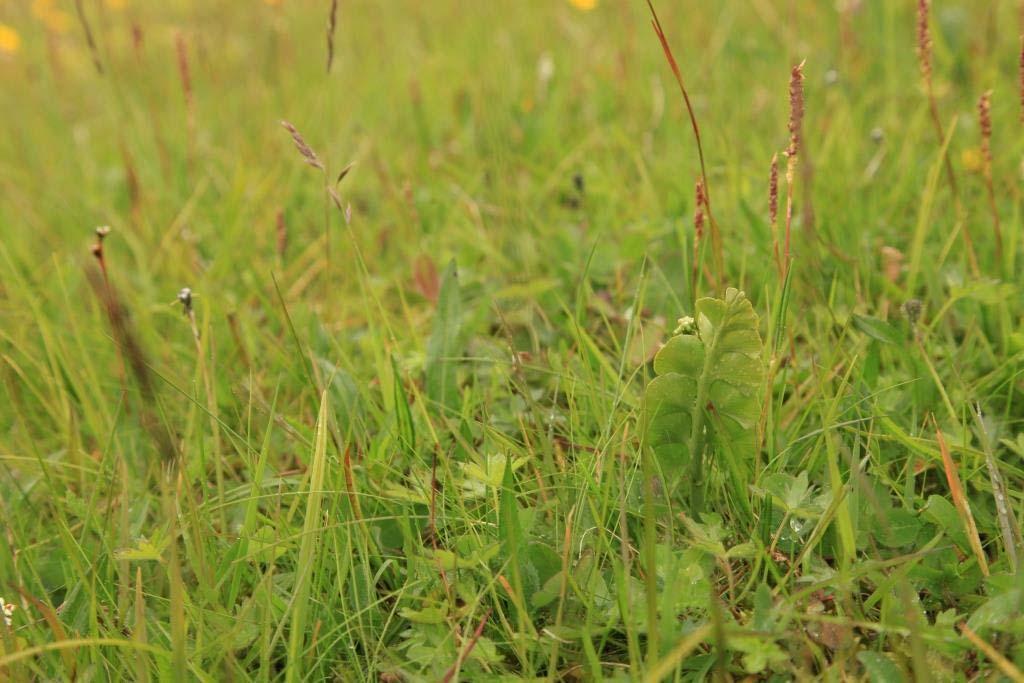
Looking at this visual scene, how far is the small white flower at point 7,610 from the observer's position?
1.08 m

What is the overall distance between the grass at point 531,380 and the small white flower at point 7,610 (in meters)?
0.01

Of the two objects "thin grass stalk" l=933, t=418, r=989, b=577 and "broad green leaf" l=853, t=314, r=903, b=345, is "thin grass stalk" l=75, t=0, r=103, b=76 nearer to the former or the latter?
"broad green leaf" l=853, t=314, r=903, b=345

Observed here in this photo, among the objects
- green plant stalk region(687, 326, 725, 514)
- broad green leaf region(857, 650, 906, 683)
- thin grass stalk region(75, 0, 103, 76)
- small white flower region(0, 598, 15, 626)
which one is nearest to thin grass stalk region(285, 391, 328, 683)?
small white flower region(0, 598, 15, 626)

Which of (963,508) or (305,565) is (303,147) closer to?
(305,565)

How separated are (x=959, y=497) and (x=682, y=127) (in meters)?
1.56

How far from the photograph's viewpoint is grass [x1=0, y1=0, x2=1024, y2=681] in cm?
105

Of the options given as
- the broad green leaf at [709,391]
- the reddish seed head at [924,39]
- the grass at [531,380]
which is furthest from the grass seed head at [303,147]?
the reddish seed head at [924,39]

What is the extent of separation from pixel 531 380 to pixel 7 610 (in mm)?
860

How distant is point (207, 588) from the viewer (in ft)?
3.58

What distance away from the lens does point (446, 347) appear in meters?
1.56

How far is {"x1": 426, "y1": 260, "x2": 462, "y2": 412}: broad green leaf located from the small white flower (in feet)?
2.23

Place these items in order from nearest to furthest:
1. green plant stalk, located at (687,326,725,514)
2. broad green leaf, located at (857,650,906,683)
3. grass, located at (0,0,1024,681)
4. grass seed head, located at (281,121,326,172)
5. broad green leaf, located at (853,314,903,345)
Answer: broad green leaf, located at (857,650,906,683) → grass, located at (0,0,1024,681) → green plant stalk, located at (687,326,725,514) → grass seed head, located at (281,121,326,172) → broad green leaf, located at (853,314,903,345)

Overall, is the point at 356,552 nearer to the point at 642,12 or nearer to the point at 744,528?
the point at 744,528

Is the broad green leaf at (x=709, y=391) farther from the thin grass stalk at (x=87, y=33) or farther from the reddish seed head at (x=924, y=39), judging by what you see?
the thin grass stalk at (x=87, y=33)
